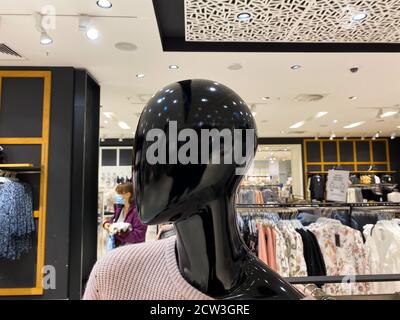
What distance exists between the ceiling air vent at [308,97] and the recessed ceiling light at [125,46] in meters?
2.96

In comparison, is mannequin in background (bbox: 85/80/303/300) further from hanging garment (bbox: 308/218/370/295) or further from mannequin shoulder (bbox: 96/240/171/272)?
hanging garment (bbox: 308/218/370/295)

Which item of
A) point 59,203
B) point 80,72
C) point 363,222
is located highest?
point 80,72

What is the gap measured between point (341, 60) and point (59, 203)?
358 centimetres

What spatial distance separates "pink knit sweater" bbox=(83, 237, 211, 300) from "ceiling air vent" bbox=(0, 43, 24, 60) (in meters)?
3.19

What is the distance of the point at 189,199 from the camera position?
44 centimetres

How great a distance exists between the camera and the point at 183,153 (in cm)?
43

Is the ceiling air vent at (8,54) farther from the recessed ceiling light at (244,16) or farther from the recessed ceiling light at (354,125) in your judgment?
the recessed ceiling light at (354,125)

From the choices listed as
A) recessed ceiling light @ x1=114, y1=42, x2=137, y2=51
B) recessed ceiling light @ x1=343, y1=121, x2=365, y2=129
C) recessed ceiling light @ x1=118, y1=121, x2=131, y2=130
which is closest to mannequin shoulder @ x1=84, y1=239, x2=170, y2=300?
recessed ceiling light @ x1=114, y1=42, x2=137, y2=51

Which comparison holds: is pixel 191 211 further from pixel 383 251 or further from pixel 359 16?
pixel 359 16

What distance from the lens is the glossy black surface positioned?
43 cm

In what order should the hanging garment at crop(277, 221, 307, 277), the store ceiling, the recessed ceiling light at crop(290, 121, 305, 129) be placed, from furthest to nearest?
the recessed ceiling light at crop(290, 121, 305, 129)
the store ceiling
the hanging garment at crop(277, 221, 307, 277)

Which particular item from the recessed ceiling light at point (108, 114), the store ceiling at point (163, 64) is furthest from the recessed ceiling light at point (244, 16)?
the recessed ceiling light at point (108, 114)
